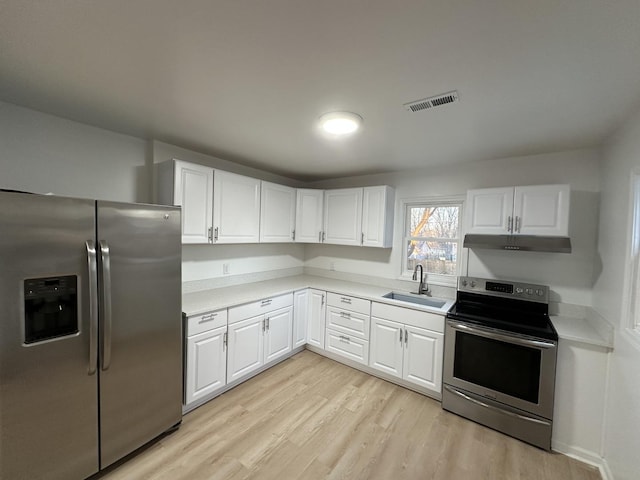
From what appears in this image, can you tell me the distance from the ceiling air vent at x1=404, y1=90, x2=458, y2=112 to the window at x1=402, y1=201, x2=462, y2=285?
1.72 m

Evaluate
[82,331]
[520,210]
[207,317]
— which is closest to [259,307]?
[207,317]

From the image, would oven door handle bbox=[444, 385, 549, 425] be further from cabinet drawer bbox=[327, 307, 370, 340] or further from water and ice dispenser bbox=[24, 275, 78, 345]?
water and ice dispenser bbox=[24, 275, 78, 345]

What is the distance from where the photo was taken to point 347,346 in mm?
3203

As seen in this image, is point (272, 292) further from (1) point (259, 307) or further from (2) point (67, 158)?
(2) point (67, 158)

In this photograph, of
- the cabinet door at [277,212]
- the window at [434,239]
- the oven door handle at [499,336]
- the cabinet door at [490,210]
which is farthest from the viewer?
the cabinet door at [277,212]

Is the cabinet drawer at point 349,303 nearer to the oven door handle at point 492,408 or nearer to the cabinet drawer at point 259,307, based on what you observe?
the cabinet drawer at point 259,307

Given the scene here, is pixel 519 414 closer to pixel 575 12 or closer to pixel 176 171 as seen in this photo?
pixel 575 12

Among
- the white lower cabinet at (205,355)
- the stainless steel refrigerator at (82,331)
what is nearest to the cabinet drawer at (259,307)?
the white lower cabinet at (205,355)

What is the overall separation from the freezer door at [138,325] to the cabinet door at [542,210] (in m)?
2.92

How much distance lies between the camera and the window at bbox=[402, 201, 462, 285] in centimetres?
314

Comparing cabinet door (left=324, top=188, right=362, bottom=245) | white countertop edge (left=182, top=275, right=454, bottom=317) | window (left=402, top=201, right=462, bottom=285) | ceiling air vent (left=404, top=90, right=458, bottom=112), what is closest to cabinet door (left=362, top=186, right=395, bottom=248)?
cabinet door (left=324, top=188, right=362, bottom=245)

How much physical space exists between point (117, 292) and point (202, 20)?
1.63 m

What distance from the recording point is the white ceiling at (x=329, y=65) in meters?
1.01

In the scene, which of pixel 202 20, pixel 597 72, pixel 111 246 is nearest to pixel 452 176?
pixel 597 72
